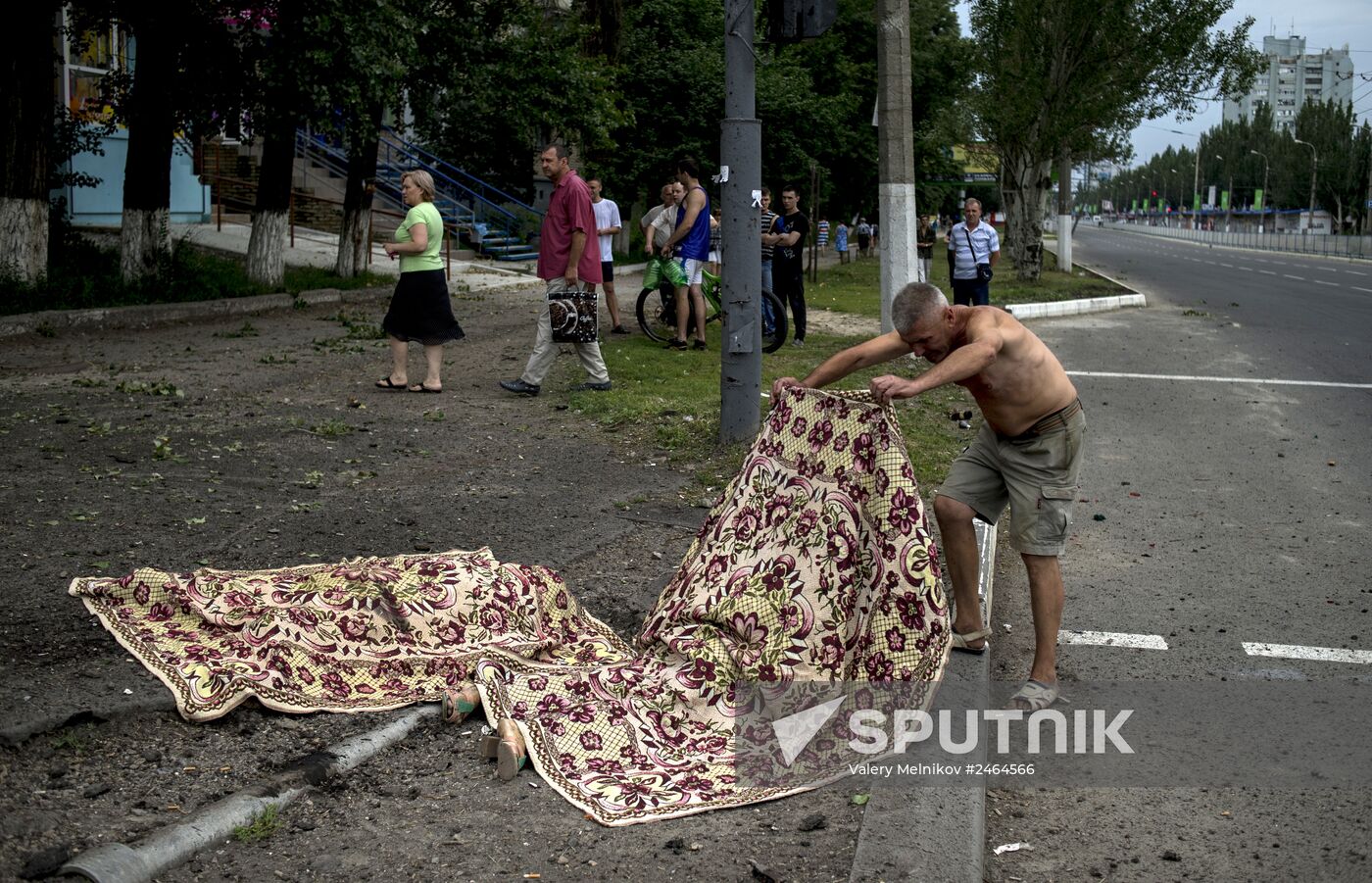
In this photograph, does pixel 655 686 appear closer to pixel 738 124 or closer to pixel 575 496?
pixel 575 496

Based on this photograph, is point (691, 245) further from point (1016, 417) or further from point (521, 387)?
point (1016, 417)

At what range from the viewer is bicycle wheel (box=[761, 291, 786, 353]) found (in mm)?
13648

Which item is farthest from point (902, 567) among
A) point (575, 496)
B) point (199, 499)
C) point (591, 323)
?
point (591, 323)

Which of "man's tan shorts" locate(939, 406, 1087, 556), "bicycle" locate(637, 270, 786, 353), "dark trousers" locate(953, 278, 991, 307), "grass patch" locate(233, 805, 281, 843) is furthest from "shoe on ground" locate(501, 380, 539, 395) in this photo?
"grass patch" locate(233, 805, 281, 843)

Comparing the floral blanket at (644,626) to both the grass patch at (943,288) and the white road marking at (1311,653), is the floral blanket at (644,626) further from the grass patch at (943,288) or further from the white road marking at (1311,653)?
the grass patch at (943,288)

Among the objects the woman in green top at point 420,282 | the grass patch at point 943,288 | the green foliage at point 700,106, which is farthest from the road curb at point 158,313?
the green foliage at point 700,106

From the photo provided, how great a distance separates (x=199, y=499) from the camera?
276 inches

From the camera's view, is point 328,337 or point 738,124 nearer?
point 738,124

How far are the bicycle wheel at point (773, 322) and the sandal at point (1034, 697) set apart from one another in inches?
353

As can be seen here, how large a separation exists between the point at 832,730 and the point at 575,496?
3.52 m

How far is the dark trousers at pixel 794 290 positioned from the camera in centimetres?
1488

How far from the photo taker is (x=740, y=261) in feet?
28.8

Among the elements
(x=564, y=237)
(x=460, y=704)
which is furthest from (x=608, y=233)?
(x=460, y=704)

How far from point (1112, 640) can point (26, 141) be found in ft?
46.2
